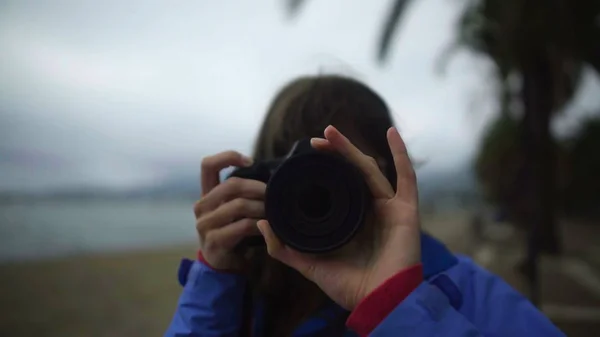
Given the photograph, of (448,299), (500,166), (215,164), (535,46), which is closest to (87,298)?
(215,164)

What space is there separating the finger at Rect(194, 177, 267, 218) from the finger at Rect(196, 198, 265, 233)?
0.02 metres

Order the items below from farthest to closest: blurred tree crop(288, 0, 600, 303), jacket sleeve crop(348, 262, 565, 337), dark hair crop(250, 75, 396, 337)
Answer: blurred tree crop(288, 0, 600, 303) < dark hair crop(250, 75, 396, 337) < jacket sleeve crop(348, 262, 565, 337)

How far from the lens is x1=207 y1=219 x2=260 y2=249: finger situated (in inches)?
51.2

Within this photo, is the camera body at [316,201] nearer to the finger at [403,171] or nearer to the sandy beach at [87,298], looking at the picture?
the finger at [403,171]

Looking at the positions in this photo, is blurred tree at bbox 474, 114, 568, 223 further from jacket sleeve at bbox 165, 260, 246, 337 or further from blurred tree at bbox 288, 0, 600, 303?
jacket sleeve at bbox 165, 260, 246, 337

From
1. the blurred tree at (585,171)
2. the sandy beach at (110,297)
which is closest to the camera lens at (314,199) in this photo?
the sandy beach at (110,297)

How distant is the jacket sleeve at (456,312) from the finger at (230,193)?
45 centimetres

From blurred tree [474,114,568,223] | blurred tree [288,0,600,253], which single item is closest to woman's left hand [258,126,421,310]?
Answer: blurred tree [288,0,600,253]

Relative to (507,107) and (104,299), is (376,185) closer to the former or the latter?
Answer: (104,299)

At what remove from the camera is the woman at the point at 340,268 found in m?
1.01

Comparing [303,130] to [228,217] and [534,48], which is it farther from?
[534,48]

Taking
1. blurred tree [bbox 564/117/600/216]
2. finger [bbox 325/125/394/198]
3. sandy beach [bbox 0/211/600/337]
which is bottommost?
blurred tree [bbox 564/117/600/216]

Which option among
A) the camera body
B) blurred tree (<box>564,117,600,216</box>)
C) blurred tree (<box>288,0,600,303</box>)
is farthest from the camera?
blurred tree (<box>564,117,600,216</box>)

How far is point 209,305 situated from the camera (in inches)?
50.0
